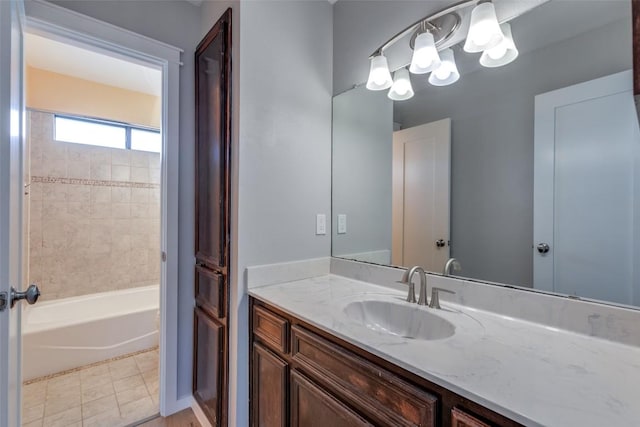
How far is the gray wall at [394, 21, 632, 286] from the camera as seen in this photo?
3.16ft

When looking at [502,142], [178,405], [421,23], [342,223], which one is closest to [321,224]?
[342,223]

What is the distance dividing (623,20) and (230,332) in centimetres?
193

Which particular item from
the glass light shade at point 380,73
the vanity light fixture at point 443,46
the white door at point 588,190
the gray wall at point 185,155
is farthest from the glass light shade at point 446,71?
the gray wall at point 185,155

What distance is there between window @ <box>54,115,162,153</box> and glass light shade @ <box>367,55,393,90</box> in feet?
6.90

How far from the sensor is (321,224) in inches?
67.4

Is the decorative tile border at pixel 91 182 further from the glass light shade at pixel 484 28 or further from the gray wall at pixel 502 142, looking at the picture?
the glass light shade at pixel 484 28

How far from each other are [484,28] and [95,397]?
3.04 metres

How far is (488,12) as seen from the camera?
3.57ft

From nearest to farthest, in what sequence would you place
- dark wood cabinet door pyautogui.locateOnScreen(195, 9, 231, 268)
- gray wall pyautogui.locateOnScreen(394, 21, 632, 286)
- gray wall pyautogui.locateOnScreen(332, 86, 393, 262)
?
gray wall pyautogui.locateOnScreen(394, 21, 632, 286) < dark wood cabinet door pyautogui.locateOnScreen(195, 9, 231, 268) < gray wall pyautogui.locateOnScreen(332, 86, 393, 262)

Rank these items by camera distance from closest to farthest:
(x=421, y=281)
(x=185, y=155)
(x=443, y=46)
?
(x=421, y=281), (x=443, y=46), (x=185, y=155)

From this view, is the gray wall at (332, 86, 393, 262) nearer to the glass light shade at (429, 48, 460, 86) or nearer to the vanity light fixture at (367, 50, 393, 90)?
the vanity light fixture at (367, 50, 393, 90)

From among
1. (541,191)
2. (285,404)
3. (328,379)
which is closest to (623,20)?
(541,191)

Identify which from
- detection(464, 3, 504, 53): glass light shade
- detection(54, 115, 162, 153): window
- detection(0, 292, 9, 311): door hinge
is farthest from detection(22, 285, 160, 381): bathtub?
detection(464, 3, 504, 53): glass light shade

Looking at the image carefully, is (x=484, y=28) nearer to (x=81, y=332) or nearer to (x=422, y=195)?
(x=422, y=195)
